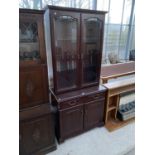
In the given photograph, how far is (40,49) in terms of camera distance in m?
1.60

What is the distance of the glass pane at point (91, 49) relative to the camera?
2.00 meters

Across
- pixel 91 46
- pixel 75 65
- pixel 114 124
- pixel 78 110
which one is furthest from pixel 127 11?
pixel 78 110

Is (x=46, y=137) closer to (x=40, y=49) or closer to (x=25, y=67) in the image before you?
(x=25, y=67)

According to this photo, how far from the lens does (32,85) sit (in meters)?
1.67

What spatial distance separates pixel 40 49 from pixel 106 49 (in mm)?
2472

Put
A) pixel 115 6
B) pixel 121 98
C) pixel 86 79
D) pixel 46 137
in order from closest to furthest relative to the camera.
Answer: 1. pixel 46 137
2. pixel 86 79
3. pixel 121 98
4. pixel 115 6

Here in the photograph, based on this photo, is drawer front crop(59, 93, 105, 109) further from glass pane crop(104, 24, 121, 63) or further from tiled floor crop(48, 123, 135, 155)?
glass pane crop(104, 24, 121, 63)

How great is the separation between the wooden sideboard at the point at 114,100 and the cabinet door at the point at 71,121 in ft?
1.77

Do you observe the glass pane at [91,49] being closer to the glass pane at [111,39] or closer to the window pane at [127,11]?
the glass pane at [111,39]

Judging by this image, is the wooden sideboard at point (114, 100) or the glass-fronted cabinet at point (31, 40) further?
the wooden sideboard at point (114, 100)

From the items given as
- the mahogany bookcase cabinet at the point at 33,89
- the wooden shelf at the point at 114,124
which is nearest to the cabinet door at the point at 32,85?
A: the mahogany bookcase cabinet at the point at 33,89

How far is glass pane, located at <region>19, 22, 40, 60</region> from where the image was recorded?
1.51 metres

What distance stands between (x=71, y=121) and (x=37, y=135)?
0.52 m

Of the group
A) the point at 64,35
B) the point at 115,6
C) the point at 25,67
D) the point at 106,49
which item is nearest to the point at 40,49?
the point at 25,67
